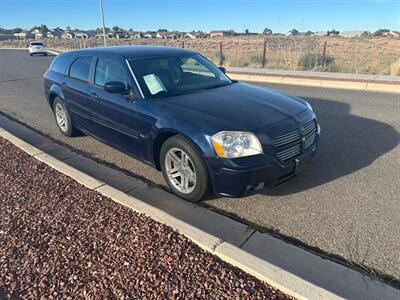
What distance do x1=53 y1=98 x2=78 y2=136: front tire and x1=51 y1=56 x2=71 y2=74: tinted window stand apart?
1.70 ft

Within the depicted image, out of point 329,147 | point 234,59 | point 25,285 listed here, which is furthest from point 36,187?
point 234,59

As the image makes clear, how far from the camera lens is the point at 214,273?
2352 mm

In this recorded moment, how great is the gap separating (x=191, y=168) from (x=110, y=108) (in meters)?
1.54

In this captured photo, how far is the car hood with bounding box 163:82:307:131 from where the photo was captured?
3.28 m

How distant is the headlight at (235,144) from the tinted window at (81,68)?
270 centimetres

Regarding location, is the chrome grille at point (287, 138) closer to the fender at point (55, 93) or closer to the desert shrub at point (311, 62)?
the fender at point (55, 93)

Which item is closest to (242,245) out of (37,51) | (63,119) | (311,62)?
(63,119)

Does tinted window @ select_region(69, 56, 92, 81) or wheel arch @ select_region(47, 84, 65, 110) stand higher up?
tinted window @ select_region(69, 56, 92, 81)

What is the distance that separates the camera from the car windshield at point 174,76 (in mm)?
3949

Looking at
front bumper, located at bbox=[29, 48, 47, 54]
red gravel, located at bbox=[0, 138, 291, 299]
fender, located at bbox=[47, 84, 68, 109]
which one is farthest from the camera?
front bumper, located at bbox=[29, 48, 47, 54]

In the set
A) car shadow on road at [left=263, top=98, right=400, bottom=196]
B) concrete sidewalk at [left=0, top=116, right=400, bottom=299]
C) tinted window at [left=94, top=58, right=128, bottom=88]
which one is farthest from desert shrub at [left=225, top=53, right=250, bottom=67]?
concrete sidewalk at [left=0, top=116, right=400, bottom=299]

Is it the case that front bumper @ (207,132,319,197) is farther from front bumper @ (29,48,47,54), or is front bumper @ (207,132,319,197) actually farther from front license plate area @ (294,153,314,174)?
front bumper @ (29,48,47,54)

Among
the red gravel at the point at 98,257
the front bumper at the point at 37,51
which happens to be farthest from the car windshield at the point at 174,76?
the front bumper at the point at 37,51

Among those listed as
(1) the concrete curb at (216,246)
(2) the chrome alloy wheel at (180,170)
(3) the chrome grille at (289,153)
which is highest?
(3) the chrome grille at (289,153)
